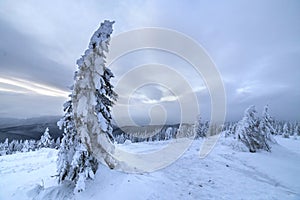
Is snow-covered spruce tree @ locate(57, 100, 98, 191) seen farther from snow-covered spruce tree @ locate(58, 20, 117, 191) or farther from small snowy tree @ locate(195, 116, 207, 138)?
small snowy tree @ locate(195, 116, 207, 138)

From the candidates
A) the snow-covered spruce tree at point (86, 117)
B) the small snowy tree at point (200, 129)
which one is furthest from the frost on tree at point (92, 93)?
the small snowy tree at point (200, 129)

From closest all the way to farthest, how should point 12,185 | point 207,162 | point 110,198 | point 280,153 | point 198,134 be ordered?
point 110,198, point 12,185, point 207,162, point 280,153, point 198,134

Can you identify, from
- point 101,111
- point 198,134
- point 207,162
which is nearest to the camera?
point 101,111

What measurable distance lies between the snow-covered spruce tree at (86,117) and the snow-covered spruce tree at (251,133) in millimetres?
20353

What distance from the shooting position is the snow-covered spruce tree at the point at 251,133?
893 inches

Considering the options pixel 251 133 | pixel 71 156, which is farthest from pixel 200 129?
pixel 71 156

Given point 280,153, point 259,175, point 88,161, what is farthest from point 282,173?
point 88,161

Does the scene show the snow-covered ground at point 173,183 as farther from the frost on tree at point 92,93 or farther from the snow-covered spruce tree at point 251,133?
the snow-covered spruce tree at point 251,133

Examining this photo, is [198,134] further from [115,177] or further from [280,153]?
[115,177]

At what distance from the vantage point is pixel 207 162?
16.7 metres

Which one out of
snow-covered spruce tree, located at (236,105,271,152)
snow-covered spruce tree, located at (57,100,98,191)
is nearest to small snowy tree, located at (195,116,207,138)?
snow-covered spruce tree, located at (236,105,271,152)

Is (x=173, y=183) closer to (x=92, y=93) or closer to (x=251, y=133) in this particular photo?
(x=92, y=93)

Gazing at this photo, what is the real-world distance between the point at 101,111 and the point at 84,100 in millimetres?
1131

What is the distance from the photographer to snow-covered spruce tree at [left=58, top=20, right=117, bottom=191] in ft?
29.5
